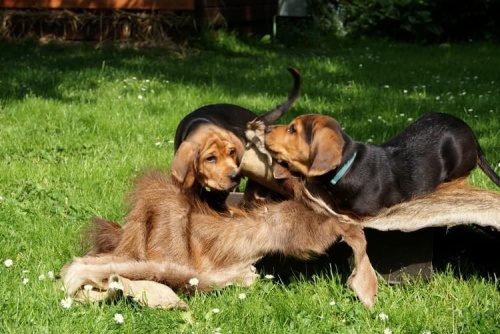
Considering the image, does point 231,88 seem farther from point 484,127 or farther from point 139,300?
point 139,300

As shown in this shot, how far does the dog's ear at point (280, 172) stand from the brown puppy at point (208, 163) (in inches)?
15.1

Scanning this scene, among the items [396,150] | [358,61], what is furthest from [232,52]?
[396,150]

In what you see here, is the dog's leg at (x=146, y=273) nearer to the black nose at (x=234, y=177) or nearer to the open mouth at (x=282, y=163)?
the open mouth at (x=282, y=163)

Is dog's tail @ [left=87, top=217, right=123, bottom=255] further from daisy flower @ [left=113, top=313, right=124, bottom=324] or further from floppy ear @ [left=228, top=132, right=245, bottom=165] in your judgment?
floppy ear @ [left=228, top=132, right=245, bottom=165]

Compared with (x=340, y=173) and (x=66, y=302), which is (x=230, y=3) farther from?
(x=66, y=302)

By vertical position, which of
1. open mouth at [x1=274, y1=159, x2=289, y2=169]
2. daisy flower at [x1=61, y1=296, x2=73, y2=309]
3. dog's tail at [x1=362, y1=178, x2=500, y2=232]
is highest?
open mouth at [x1=274, y1=159, x2=289, y2=169]

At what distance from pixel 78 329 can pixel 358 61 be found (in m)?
8.55

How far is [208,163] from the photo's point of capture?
454 cm

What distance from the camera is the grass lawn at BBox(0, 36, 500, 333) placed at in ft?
10.6

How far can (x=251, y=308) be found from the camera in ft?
10.9

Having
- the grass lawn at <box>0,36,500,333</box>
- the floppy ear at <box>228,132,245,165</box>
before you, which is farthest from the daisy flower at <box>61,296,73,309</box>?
the floppy ear at <box>228,132,245,165</box>

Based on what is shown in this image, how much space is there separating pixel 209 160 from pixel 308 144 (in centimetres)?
79

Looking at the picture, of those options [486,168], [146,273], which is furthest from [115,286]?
[486,168]

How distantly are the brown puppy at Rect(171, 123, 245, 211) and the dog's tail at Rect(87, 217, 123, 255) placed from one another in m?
0.52
